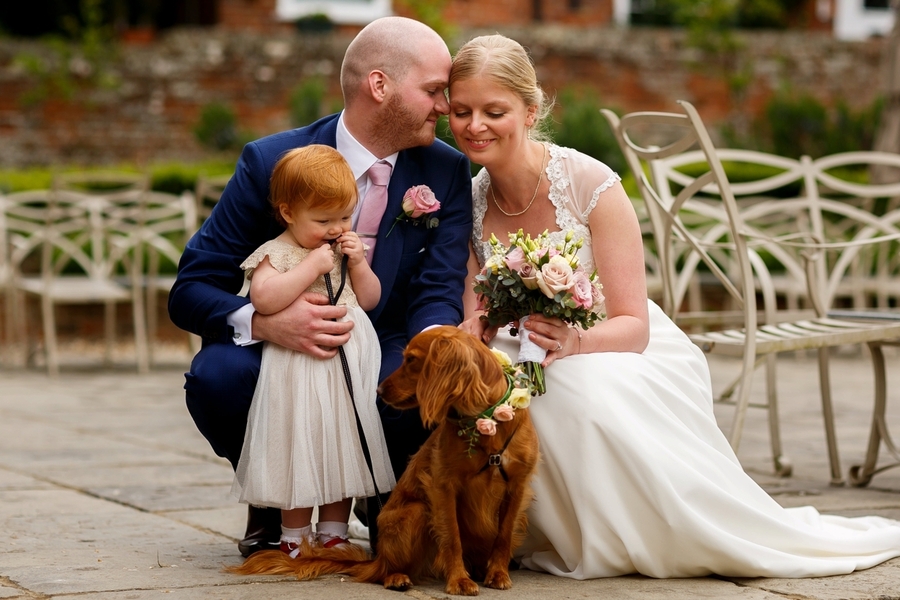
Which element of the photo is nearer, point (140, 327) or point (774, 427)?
point (774, 427)

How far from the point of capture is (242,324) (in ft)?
10.5

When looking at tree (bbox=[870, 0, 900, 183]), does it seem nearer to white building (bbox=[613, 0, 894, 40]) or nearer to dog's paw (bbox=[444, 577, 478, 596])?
dog's paw (bbox=[444, 577, 478, 596])

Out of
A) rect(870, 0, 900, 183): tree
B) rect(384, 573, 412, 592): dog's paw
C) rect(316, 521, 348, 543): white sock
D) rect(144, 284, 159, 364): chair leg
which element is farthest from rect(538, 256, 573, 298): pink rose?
rect(870, 0, 900, 183): tree

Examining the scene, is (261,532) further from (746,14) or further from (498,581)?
(746,14)

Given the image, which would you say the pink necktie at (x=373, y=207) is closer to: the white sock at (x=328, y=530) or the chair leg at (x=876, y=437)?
the white sock at (x=328, y=530)

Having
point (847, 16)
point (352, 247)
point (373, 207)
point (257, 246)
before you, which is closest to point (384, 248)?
point (373, 207)

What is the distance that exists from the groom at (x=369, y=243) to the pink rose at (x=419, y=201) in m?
0.07

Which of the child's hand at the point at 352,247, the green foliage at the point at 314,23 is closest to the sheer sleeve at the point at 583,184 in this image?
the child's hand at the point at 352,247

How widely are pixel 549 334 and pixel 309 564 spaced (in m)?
0.88

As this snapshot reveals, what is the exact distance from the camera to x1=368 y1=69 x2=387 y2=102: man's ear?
10.8 ft

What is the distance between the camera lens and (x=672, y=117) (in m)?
3.76

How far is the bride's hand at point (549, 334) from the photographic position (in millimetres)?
3072

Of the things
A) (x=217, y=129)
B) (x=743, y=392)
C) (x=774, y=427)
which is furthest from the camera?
(x=217, y=129)

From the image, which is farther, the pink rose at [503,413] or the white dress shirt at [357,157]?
the white dress shirt at [357,157]
